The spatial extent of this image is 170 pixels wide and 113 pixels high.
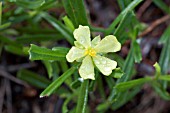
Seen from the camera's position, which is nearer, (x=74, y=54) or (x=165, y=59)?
(x=74, y=54)

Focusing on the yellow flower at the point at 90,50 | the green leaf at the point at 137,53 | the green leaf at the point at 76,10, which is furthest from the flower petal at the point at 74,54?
the green leaf at the point at 137,53

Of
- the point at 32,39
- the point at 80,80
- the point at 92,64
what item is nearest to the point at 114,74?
the point at 92,64

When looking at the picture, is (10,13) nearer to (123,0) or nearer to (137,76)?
(123,0)

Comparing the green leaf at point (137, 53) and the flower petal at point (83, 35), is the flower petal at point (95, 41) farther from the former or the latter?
the green leaf at point (137, 53)

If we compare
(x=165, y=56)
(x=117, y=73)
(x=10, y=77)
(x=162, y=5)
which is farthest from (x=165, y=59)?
(x=10, y=77)

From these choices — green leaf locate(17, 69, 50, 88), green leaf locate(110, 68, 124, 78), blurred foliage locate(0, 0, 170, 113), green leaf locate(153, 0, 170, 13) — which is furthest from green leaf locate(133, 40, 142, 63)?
green leaf locate(17, 69, 50, 88)

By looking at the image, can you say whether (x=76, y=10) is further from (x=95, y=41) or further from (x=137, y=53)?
(x=137, y=53)
